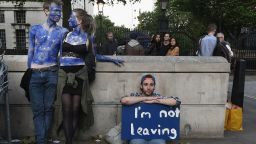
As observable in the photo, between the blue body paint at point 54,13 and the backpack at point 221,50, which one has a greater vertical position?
the blue body paint at point 54,13

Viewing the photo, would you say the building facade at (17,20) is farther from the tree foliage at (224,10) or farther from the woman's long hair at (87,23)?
the woman's long hair at (87,23)

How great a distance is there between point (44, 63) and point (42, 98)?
48cm

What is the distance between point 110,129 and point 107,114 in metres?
0.24

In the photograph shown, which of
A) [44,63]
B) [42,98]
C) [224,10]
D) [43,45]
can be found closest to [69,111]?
[42,98]

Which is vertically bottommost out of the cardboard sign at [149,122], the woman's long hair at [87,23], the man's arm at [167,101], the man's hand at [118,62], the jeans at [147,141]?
the jeans at [147,141]

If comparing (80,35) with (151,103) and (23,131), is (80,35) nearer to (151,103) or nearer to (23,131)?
(151,103)

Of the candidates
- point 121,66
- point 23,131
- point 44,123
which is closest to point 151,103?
point 121,66

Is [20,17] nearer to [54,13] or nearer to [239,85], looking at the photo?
[239,85]

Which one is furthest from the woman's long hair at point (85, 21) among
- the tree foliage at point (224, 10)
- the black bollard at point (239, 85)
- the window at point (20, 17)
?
the window at point (20, 17)

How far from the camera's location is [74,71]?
604 centimetres

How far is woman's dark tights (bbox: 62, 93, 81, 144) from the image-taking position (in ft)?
19.7

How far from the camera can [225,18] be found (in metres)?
36.8

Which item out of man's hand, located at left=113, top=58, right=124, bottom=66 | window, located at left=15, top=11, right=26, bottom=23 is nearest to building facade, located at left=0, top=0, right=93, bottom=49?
window, located at left=15, top=11, right=26, bottom=23

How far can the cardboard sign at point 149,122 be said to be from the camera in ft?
20.1
